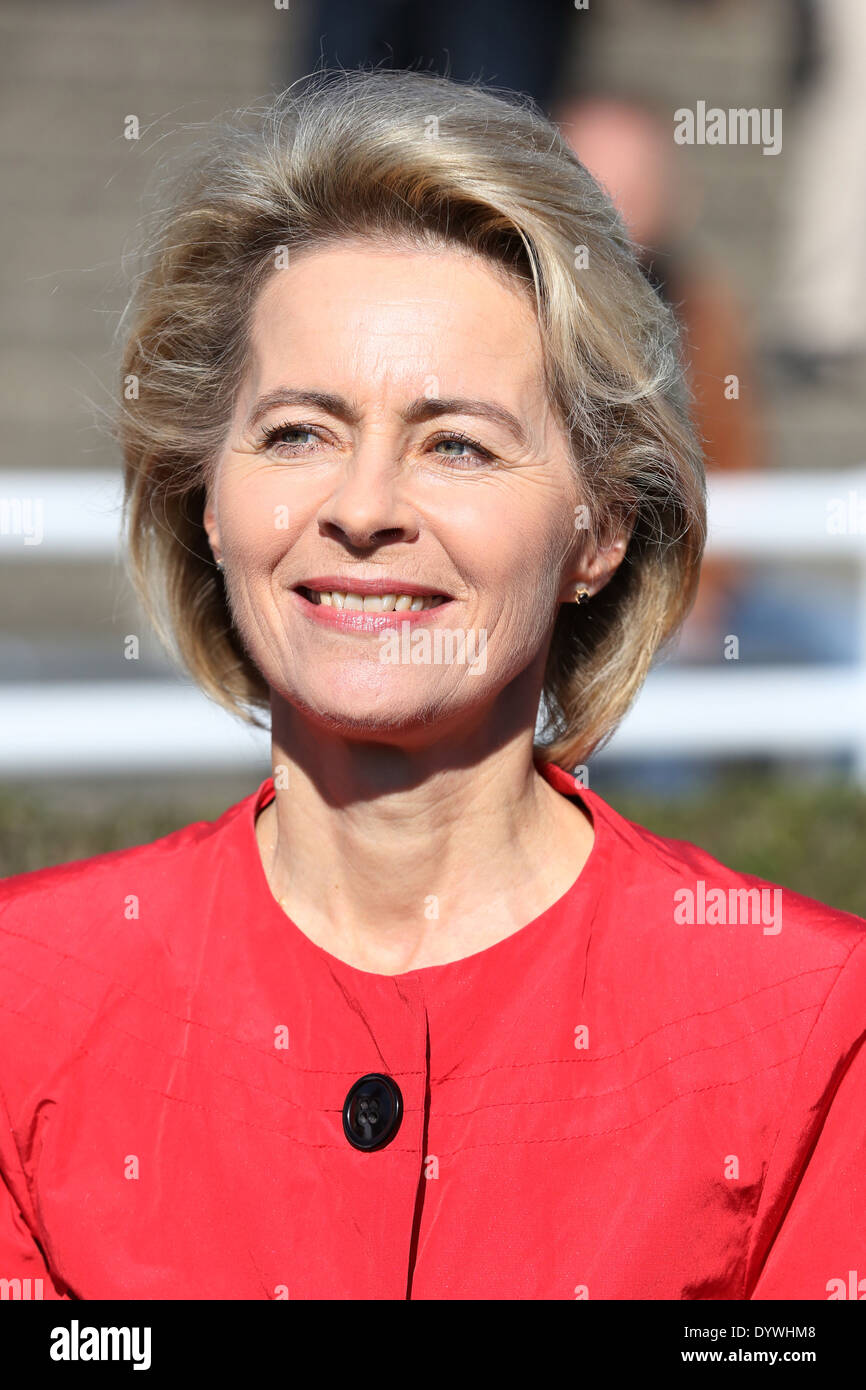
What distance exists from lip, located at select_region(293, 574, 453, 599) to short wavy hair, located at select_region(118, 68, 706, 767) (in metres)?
0.34

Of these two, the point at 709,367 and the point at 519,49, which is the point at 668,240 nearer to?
the point at 709,367

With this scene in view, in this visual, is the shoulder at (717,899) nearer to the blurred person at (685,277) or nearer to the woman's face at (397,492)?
the woman's face at (397,492)

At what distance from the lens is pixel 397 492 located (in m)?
2.27

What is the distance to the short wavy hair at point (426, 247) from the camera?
2.38m

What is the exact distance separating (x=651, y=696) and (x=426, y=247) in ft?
11.3

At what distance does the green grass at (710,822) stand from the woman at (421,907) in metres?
1.51

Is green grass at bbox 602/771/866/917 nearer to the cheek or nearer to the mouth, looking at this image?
the mouth

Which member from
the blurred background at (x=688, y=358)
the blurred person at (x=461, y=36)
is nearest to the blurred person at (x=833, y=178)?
the blurred background at (x=688, y=358)

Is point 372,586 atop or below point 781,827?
atop

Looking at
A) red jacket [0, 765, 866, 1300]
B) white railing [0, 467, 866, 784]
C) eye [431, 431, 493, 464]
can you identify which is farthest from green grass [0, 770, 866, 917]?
eye [431, 431, 493, 464]

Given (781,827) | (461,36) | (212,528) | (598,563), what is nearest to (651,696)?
(781,827)

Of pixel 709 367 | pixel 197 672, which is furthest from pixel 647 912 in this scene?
pixel 709 367

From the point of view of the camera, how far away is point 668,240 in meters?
6.03

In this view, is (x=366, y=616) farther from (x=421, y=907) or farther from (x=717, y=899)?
(x=717, y=899)
